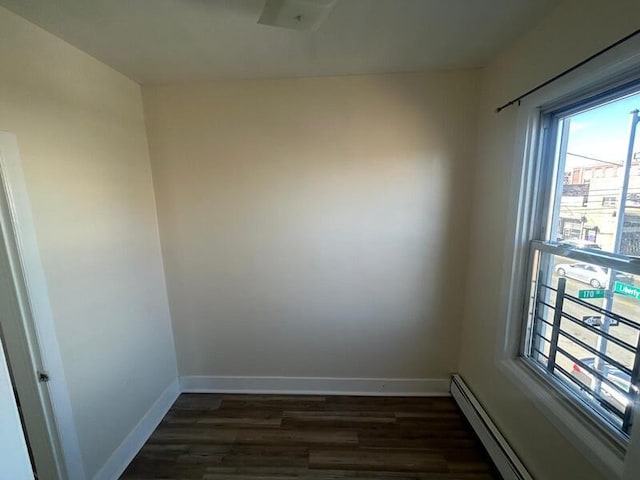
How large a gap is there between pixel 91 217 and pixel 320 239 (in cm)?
145

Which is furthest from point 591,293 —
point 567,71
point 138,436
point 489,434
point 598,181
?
point 138,436

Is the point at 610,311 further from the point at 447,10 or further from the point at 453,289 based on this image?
the point at 447,10

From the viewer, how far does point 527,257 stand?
5.21 feet

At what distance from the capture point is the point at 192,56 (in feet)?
5.53

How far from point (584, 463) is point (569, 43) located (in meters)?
1.82

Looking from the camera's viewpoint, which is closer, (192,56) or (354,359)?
(192,56)

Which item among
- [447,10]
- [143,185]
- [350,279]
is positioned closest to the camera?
[447,10]

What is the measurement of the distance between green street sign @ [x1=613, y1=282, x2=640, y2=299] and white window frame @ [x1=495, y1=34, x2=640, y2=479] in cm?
40

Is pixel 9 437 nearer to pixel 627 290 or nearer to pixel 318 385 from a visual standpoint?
pixel 627 290

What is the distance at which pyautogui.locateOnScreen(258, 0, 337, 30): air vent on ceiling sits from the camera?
3.60 ft

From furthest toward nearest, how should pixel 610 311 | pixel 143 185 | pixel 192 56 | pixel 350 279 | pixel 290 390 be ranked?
pixel 290 390 < pixel 350 279 < pixel 143 185 < pixel 192 56 < pixel 610 311

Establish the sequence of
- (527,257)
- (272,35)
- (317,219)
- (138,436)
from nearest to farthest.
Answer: (272,35) → (527,257) → (138,436) → (317,219)

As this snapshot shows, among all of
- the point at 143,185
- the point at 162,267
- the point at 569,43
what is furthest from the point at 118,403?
the point at 569,43

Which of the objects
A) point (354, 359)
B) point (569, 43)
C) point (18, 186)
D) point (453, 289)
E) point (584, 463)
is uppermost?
point (569, 43)
